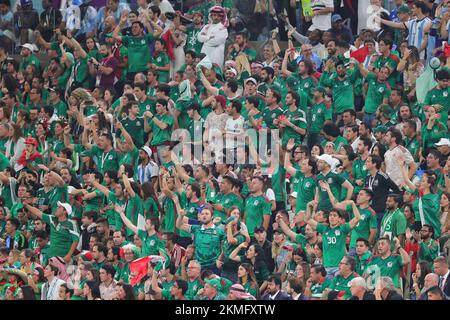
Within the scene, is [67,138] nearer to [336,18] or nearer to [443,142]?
[336,18]

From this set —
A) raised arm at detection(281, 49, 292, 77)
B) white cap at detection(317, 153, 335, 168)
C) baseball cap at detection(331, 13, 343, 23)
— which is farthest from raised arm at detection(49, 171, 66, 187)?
baseball cap at detection(331, 13, 343, 23)

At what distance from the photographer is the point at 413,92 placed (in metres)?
23.0

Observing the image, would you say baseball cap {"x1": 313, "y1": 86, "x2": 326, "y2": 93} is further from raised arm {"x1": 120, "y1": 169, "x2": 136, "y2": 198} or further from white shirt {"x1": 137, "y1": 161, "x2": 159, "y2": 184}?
raised arm {"x1": 120, "y1": 169, "x2": 136, "y2": 198}

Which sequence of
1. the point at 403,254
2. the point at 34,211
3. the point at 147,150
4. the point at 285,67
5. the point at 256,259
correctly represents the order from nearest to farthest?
1. the point at 403,254
2. the point at 256,259
3. the point at 34,211
4. the point at 147,150
5. the point at 285,67

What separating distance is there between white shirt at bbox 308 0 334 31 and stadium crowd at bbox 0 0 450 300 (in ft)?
0.08

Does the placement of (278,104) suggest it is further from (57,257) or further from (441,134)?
(57,257)

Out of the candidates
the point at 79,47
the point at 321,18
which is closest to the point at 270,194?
the point at 321,18

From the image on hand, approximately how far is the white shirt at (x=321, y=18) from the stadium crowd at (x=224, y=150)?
2 cm

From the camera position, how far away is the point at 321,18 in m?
24.9

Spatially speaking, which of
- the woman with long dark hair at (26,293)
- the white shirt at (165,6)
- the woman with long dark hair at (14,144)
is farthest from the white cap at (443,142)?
the woman with long dark hair at (14,144)

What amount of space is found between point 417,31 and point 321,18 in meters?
1.61

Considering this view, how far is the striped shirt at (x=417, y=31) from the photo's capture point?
2383 centimetres

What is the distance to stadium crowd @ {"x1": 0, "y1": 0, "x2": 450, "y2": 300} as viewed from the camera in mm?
19797

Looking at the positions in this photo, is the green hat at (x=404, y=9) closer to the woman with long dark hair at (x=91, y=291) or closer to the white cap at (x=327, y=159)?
the white cap at (x=327, y=159)
